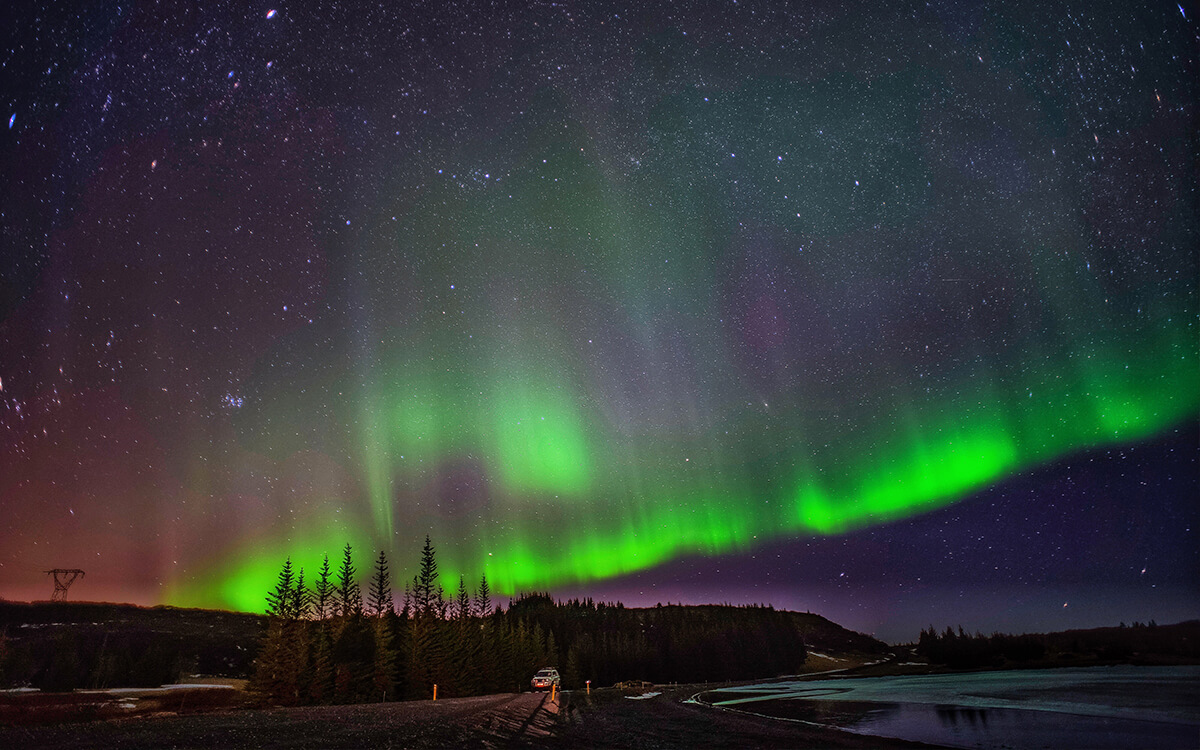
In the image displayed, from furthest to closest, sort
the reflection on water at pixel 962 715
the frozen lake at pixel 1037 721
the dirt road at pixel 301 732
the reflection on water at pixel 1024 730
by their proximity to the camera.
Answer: the reflection on water at pixel 962 715 < the frozen lake at pixel 1037 721 < the reflection on water at pixel 1024 730 < the dirt road at pixel 301 732

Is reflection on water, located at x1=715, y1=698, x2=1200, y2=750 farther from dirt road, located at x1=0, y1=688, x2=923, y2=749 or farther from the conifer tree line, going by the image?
the conifer tree line

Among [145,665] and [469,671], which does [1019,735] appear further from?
[145,665]

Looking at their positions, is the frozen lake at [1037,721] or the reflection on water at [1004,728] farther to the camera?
the frozen lake at [1037,721]

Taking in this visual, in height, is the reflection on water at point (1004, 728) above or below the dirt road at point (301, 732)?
below

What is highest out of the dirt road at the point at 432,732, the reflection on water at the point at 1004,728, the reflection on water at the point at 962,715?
the dirt road at the point at 432,732

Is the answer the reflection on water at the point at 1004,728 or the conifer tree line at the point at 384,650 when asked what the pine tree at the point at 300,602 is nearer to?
the conifer tree line at the point at 384,650

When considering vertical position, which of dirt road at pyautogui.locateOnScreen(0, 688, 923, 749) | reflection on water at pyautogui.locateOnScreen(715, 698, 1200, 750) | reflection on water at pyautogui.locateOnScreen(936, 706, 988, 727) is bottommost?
reflection on water at pyautogui.locateOnScreen(936, 706, 988, 727)

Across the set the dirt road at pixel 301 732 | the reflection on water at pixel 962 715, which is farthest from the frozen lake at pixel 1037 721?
the dirt road at pixel 301 732

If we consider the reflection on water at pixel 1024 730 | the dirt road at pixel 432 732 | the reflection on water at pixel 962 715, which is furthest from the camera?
the reflection on water at pixel 962 715

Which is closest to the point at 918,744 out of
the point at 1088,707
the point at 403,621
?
the point at 1088,707

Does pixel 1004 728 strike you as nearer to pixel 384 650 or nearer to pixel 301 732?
pixel 301 732

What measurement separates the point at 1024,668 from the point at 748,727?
16971cm

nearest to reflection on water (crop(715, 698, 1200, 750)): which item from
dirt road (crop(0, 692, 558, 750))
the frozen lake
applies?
the frozen lake

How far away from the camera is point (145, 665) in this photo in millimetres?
131125
